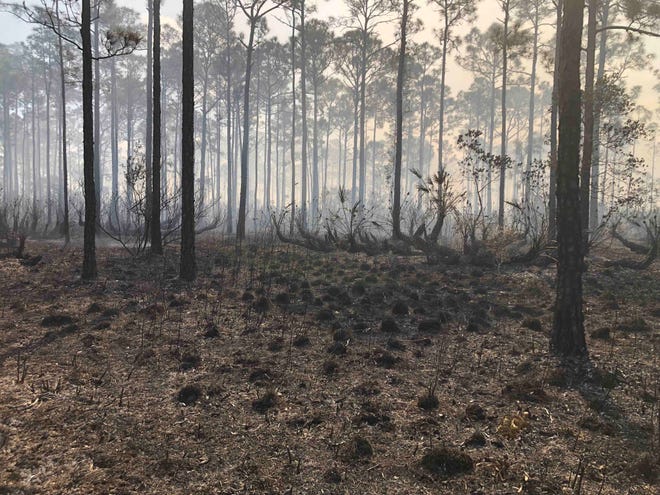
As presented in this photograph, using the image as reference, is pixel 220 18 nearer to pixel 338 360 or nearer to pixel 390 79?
pixel 390 79

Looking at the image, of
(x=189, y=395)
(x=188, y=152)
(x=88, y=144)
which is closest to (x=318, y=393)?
(x=189, y=395)

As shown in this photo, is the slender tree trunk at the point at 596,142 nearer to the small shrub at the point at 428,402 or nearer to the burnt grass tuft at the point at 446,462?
the small shrub at the point at 428,402

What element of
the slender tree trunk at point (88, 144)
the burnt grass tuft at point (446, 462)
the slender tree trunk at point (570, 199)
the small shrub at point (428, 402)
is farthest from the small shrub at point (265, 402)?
the slender tree trunk at point (88, 144)

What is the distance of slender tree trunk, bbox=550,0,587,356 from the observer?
4457 mm

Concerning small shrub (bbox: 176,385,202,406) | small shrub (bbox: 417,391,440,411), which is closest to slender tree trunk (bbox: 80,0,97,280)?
small shrub (bbox: 176,385,202,406)

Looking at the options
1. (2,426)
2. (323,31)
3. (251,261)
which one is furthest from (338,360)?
(323,31)

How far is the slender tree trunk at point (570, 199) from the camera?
4.46 metres

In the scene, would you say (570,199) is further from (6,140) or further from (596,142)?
(6,140)

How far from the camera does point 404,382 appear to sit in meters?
4.02

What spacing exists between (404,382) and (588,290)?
5057mm

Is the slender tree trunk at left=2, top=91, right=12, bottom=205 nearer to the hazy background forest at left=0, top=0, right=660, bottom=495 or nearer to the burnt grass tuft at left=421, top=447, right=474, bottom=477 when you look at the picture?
the hazy background forest at left=0, top=0, right=660, bottom=495

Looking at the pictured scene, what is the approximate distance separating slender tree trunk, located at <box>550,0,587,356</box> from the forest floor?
40 centimetres

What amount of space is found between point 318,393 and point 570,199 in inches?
133

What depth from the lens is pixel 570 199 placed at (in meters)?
4.46
